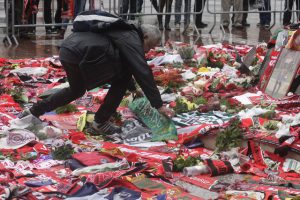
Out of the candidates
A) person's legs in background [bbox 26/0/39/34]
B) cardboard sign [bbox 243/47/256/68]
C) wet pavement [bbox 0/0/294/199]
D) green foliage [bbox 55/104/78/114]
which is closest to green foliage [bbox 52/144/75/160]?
green foliage [bbox 55/104/78/114]

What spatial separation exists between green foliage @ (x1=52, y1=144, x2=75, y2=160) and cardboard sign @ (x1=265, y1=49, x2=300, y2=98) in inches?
116

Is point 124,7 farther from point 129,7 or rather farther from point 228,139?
point 228,139

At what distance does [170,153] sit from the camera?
6613 mm

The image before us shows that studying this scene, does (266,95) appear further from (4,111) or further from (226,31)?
(226,31)

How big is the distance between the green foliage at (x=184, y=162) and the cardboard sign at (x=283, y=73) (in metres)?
2.43

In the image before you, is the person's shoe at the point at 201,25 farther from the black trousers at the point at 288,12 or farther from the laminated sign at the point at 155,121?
the laminated sign at the point at 155,121

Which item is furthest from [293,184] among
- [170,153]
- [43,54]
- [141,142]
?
[43,54]

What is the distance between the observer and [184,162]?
6094 mm

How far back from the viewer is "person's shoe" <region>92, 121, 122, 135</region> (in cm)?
727

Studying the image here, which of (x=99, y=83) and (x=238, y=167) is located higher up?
(x=99, y=83)

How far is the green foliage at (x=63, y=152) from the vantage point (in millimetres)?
6344

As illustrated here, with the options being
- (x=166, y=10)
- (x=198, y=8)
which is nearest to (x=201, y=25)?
(x=198, y=8)

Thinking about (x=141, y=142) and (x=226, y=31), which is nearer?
(x=141, y=142)

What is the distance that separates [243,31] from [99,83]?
432 inches
